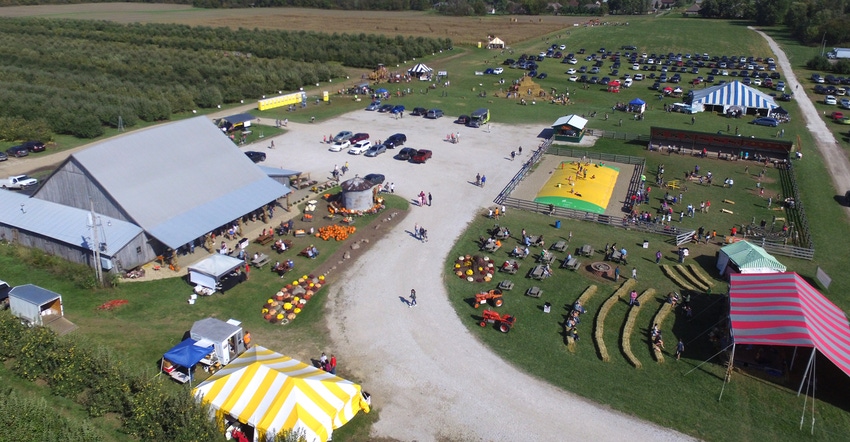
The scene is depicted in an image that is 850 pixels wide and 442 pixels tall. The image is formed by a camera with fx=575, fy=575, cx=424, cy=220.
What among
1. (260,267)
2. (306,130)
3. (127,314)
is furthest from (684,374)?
(306,130)

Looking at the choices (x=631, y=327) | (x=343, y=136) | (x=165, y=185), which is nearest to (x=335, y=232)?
(x=165, y=185)

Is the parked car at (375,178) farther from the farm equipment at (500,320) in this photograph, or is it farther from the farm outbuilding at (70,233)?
the farm equipment at (500,320)

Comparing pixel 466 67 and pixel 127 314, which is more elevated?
pixel 466 67

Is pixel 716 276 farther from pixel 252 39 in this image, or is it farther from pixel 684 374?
pixel 252 39

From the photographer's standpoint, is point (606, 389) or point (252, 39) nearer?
point (606, 389)

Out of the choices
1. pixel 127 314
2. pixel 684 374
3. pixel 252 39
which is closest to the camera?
pixel 684 374

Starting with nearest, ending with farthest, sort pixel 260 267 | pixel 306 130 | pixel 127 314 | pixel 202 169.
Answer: pixel 127 314 → pixel 260 267 → pixel 202 169 → pixel 306 130

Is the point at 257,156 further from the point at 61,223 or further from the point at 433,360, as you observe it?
the point at 433,360
